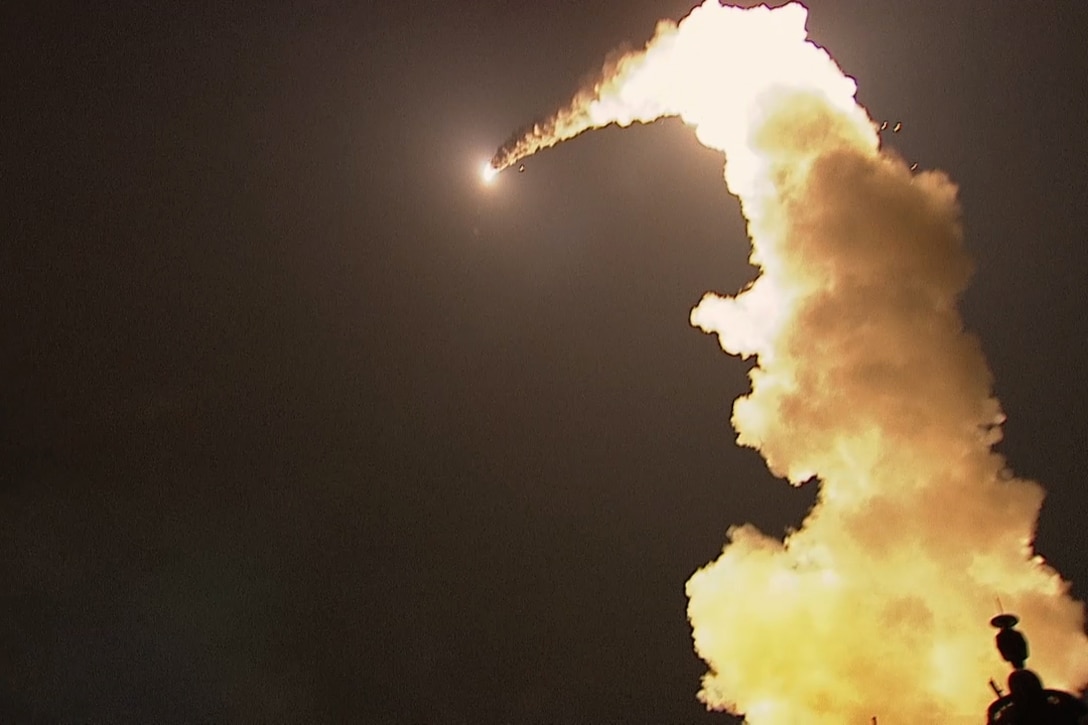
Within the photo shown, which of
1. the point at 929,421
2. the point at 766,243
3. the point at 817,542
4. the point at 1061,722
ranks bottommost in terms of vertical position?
the point at 1061,722

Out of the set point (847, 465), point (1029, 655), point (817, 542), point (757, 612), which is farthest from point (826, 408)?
point (1029, 655)

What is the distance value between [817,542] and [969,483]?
4.57 metres

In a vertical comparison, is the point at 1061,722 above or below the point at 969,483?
below

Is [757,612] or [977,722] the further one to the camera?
[757,612]

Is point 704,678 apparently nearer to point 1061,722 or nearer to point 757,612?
point 757,612

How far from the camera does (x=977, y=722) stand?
29.2 metres

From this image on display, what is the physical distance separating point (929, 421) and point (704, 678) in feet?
32.5

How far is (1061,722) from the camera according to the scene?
27.0 metres

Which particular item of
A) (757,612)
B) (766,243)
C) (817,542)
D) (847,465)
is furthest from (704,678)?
(766,243)

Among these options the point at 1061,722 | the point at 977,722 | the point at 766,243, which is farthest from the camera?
the point at 766,243

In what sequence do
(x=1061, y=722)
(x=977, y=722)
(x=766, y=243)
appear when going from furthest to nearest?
(x=766, y=243), (x=977, y=722), (x=1061, y=722)

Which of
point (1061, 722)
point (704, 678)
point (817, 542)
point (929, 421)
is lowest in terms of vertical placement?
point (1061, 722)

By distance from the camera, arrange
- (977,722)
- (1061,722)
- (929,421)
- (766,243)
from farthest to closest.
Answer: (766,243) < (929,421) < (977,722) < (1061,722)

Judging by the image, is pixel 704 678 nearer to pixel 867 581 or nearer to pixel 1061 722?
pixel 867 581
